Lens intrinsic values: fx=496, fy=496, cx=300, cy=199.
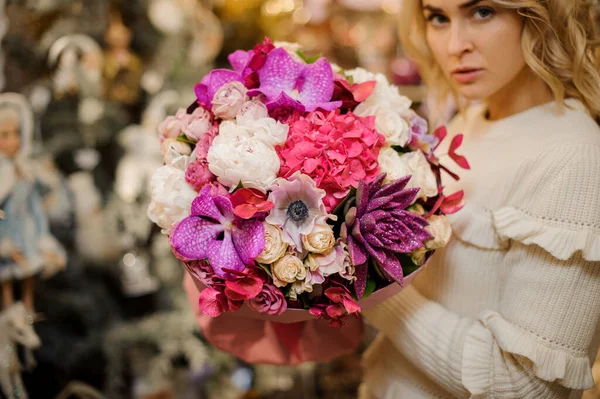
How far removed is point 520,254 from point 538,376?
22 centimetres

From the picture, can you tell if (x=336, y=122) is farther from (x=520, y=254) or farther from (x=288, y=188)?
(x=520, y=254)

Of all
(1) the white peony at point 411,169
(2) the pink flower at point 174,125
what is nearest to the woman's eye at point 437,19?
(1) the white peony at point 411,169

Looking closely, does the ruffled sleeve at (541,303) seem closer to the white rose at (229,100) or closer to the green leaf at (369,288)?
the green leaf at (369,288)

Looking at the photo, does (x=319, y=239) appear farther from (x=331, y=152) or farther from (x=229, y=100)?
(x=229, y=100)

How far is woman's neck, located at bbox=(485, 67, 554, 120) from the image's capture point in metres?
1.08

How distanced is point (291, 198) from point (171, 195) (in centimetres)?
20

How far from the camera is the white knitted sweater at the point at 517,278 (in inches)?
35.2

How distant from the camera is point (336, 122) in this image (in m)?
0.81

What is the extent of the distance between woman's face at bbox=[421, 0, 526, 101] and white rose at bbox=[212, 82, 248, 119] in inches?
18.1

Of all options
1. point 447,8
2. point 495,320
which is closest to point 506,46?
point 447,8

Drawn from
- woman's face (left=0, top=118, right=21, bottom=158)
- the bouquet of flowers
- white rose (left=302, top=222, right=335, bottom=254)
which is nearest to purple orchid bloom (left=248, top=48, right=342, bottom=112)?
the bouquet of flowers

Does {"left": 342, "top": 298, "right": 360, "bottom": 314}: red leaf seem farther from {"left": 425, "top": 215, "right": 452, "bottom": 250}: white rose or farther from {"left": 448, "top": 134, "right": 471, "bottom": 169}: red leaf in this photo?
{"left": 448, "top": 134, "right": 471, "bottom": 169}: red leaf

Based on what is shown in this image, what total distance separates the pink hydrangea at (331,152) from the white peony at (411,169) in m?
0.02

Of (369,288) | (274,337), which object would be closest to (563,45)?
(369,288)
